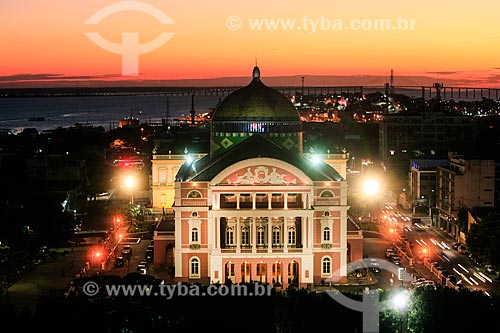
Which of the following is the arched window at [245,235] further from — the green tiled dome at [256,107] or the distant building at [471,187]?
the distant building at [471,187]

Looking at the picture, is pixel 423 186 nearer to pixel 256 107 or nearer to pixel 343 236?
pixel 256 107

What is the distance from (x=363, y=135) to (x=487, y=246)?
70.9m

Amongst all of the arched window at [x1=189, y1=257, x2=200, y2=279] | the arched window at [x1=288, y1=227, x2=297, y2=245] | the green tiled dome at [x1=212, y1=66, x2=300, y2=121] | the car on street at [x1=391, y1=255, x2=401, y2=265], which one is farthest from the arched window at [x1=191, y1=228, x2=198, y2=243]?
the car on street at [x1=391, y1=255, x2=401, y2=265]

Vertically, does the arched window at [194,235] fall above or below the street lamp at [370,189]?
below

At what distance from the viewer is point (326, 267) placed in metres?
41.9

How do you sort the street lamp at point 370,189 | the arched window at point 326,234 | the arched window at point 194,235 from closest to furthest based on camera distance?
the arched window at point 194,235, the arched window at point 326,234, the street lamp at point 370,189

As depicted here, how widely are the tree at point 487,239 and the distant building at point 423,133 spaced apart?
40015 mm

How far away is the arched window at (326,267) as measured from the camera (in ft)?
137

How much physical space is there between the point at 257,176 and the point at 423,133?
51.4 meters

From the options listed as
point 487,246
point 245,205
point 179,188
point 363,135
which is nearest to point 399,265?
point 487,246

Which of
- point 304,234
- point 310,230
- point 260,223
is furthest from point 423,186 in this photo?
point 260,223

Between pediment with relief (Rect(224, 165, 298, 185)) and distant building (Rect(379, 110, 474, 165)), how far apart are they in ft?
150

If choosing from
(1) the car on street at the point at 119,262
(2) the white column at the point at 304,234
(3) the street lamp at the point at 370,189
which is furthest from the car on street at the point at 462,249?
(1) the car on street at the point at 119,262

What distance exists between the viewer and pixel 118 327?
29.0 metres
